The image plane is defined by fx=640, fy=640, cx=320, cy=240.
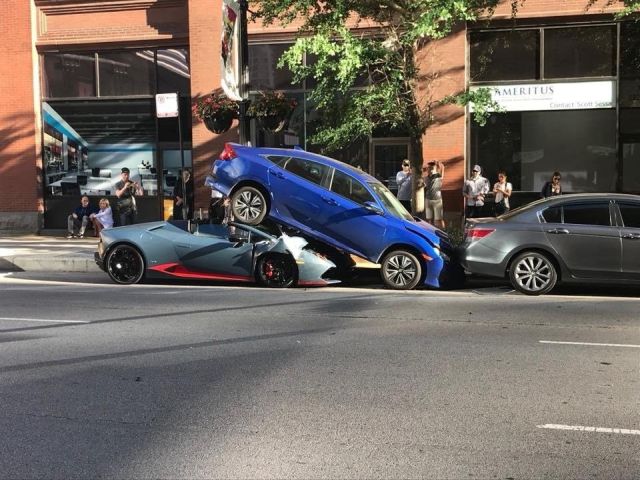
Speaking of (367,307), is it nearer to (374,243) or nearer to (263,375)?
(374,243)

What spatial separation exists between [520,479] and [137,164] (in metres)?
17.1

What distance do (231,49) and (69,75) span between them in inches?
350

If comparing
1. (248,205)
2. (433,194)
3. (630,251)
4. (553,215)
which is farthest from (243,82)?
(630,251)

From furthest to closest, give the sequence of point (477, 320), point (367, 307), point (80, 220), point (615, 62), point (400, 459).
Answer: point (80, 220) → point (615, 62) → point (367, 307) → point (477, 320) → point (400, 459)

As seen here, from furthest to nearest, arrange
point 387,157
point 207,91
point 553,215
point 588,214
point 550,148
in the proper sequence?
point 207,91
point 387,157
point 550,148
point 553,215
point 588,214

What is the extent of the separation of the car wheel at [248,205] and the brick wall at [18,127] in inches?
435

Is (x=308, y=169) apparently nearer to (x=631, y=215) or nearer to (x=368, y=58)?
(x=368, y=58)

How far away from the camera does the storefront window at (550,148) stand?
16.4 metres

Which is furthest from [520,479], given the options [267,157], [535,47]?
[535,47]

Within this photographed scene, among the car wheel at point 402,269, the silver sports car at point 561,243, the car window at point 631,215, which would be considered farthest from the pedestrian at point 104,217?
the car window at point 631,215

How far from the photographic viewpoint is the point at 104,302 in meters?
9.01

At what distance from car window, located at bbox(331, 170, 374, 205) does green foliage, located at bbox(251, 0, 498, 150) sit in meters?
2.25

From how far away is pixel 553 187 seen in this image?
49.1 feet

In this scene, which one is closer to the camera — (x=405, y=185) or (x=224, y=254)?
(x=224, y=254)
